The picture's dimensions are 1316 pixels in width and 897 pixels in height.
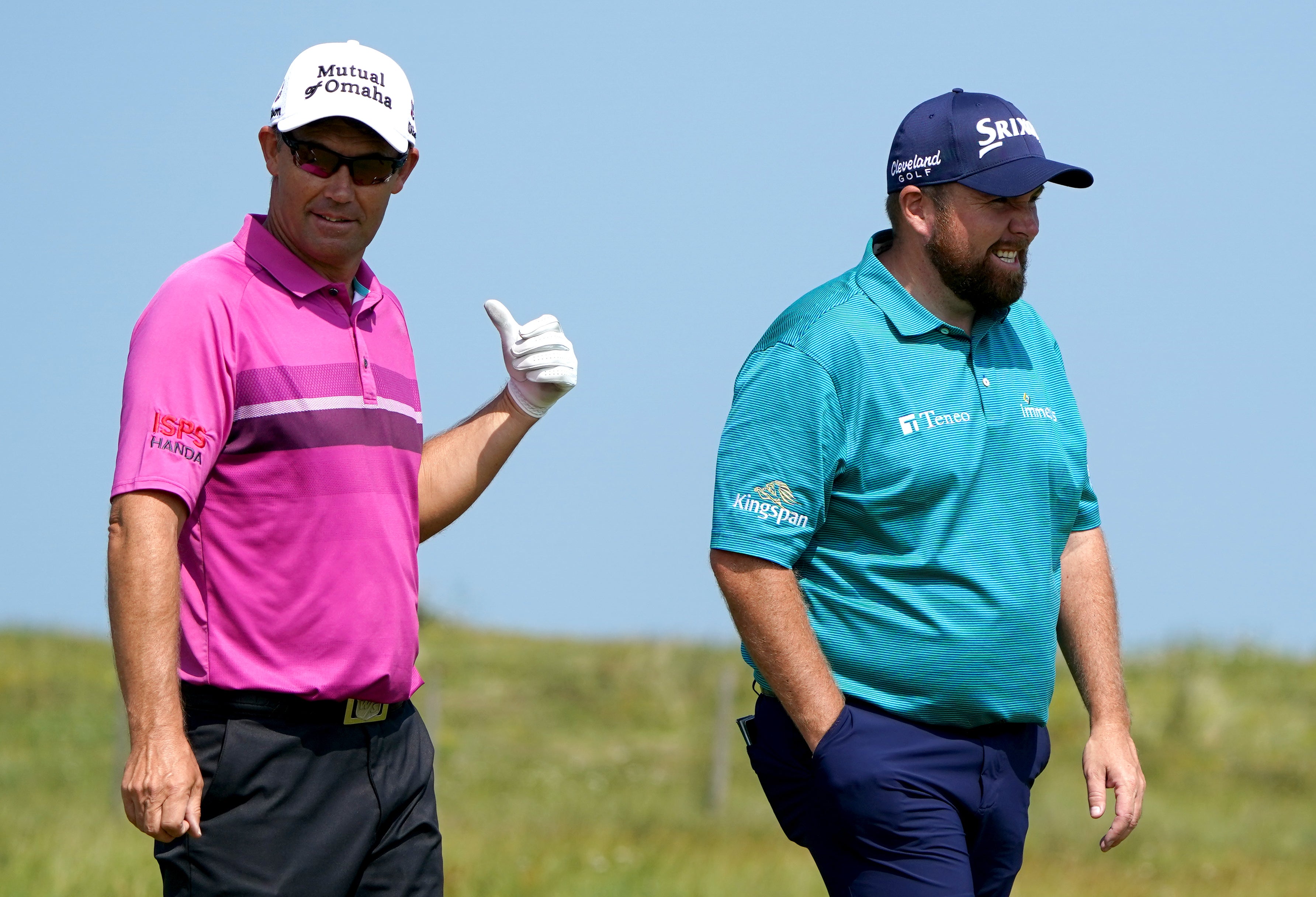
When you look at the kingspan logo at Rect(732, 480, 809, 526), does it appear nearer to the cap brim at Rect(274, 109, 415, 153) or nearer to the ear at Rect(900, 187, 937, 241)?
the ear at Rect(900, 187, 937, 241)

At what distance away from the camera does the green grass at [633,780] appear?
7.64 metres

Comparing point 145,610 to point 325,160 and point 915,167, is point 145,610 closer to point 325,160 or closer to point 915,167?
point 325,160

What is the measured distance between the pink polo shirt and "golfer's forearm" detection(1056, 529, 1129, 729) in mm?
1778

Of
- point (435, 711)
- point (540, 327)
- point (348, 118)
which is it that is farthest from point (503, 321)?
point (435, 711)

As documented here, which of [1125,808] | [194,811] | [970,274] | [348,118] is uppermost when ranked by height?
[348,118]

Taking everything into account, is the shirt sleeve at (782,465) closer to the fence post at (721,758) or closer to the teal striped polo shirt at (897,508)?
the teal striped polo shirt at (897,508)

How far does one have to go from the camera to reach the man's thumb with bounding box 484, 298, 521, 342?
401 cm

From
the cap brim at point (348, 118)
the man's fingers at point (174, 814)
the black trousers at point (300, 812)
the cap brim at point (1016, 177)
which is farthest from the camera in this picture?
the cap brim at point (1016, 177)

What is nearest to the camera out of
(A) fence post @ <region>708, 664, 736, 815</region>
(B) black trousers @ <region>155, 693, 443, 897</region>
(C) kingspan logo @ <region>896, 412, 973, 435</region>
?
(B) black trousers @ <region>155, 693, 443, 897</region>

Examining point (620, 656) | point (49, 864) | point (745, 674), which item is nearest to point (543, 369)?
point (49, 864)

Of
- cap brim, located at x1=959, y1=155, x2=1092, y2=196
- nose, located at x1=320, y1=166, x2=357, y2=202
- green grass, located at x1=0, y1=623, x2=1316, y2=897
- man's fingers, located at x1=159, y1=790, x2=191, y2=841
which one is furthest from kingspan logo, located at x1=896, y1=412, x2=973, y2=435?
green grass, located at x1=0, y1=623, x2=1316, y2=897

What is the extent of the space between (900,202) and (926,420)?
632 mm

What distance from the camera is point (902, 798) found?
345 centimetres

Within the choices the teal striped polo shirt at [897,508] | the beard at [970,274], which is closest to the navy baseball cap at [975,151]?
the beard at [970,274]
